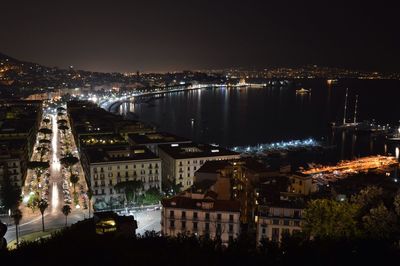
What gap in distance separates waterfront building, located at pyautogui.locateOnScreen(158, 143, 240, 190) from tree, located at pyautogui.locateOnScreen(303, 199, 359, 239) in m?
11.6

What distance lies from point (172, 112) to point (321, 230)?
58.8m

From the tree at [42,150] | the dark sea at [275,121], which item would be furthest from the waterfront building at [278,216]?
the dark sea at [275,121]

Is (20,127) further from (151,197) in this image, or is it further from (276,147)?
(276,147)

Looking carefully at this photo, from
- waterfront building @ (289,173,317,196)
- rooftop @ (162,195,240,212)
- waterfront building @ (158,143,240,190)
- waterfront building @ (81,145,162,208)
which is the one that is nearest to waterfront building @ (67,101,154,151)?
waterfront building @ (158,143,240,190)

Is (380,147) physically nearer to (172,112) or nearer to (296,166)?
(296,166)

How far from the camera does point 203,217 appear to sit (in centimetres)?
1405

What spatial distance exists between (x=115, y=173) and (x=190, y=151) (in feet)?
16.5

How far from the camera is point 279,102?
80875 millimetres

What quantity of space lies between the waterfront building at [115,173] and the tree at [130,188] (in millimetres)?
335

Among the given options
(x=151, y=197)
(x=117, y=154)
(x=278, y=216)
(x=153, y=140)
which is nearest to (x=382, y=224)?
(x=278, y=216)

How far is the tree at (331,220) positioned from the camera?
1060 cm

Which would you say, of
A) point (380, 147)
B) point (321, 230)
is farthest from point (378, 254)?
point (380, 147)

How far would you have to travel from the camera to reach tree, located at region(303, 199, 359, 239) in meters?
10.6

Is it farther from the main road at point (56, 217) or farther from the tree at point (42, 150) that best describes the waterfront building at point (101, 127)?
the main road at point (56, 217)
